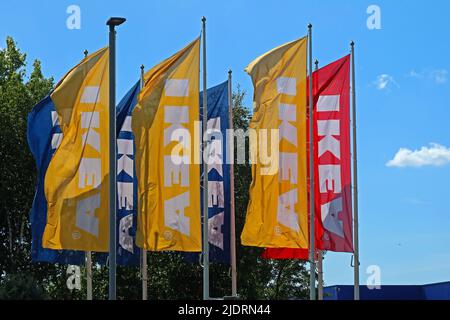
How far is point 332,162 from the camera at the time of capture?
27484 mm

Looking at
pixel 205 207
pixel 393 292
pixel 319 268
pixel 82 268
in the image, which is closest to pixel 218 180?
pixel 205 207

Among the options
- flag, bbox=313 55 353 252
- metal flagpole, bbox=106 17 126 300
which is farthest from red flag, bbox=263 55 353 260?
metal flagpole, bbox=106 17 126 300

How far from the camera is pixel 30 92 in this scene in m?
44.1

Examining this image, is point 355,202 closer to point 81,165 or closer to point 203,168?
point 203,168

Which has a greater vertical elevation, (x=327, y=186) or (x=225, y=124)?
(x=225, y=124)

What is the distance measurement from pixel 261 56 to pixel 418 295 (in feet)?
77.0

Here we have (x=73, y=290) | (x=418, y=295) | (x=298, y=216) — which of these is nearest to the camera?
(x=298, y=216)

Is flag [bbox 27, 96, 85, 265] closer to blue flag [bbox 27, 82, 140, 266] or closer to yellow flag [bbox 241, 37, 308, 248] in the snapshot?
blue flag [bbox 27, 82, 140, 266]

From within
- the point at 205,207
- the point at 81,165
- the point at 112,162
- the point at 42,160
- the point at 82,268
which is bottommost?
the point at 82,268

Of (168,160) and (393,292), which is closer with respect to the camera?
(168,160)

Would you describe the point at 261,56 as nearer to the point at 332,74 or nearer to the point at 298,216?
the point at 332,74

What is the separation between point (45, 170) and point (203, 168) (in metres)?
5.57
